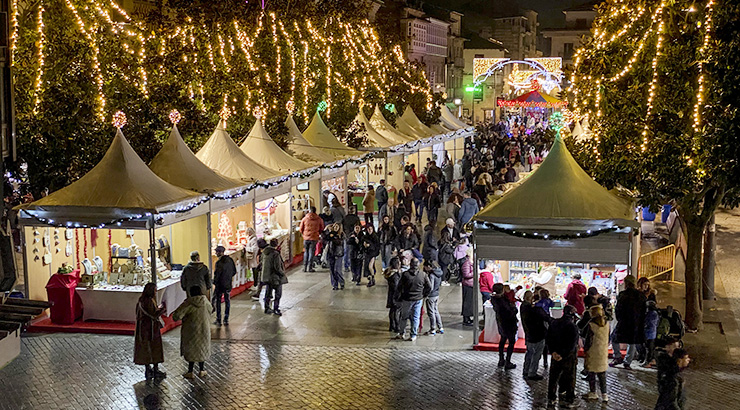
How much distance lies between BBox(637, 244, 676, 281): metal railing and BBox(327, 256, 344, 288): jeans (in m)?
5.60

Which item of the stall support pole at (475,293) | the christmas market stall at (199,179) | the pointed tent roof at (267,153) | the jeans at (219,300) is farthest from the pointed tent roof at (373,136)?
the stall support pole at (475,293)

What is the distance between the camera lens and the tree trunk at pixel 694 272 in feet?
46.6

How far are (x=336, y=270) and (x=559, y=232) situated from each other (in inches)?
233

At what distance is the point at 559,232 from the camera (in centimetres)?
1261

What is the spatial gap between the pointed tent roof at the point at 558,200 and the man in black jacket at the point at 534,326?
144 centimetres

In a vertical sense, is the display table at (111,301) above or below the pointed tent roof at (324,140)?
below

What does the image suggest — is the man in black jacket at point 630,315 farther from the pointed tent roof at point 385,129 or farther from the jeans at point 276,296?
the pointed tent roof at point 385,129

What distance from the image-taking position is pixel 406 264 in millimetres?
15008

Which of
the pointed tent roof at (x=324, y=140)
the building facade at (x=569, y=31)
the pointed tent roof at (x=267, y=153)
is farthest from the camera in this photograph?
the building facade at (x=569, y=31)

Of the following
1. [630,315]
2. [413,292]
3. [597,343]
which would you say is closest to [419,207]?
[413,292]

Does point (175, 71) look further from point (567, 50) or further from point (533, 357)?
point (567, 50)

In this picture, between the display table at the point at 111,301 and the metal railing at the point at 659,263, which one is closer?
the display table at the point at 111,301

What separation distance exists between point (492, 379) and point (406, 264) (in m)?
3.49

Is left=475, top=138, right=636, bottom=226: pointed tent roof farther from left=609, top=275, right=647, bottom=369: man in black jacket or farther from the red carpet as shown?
the red carpet
